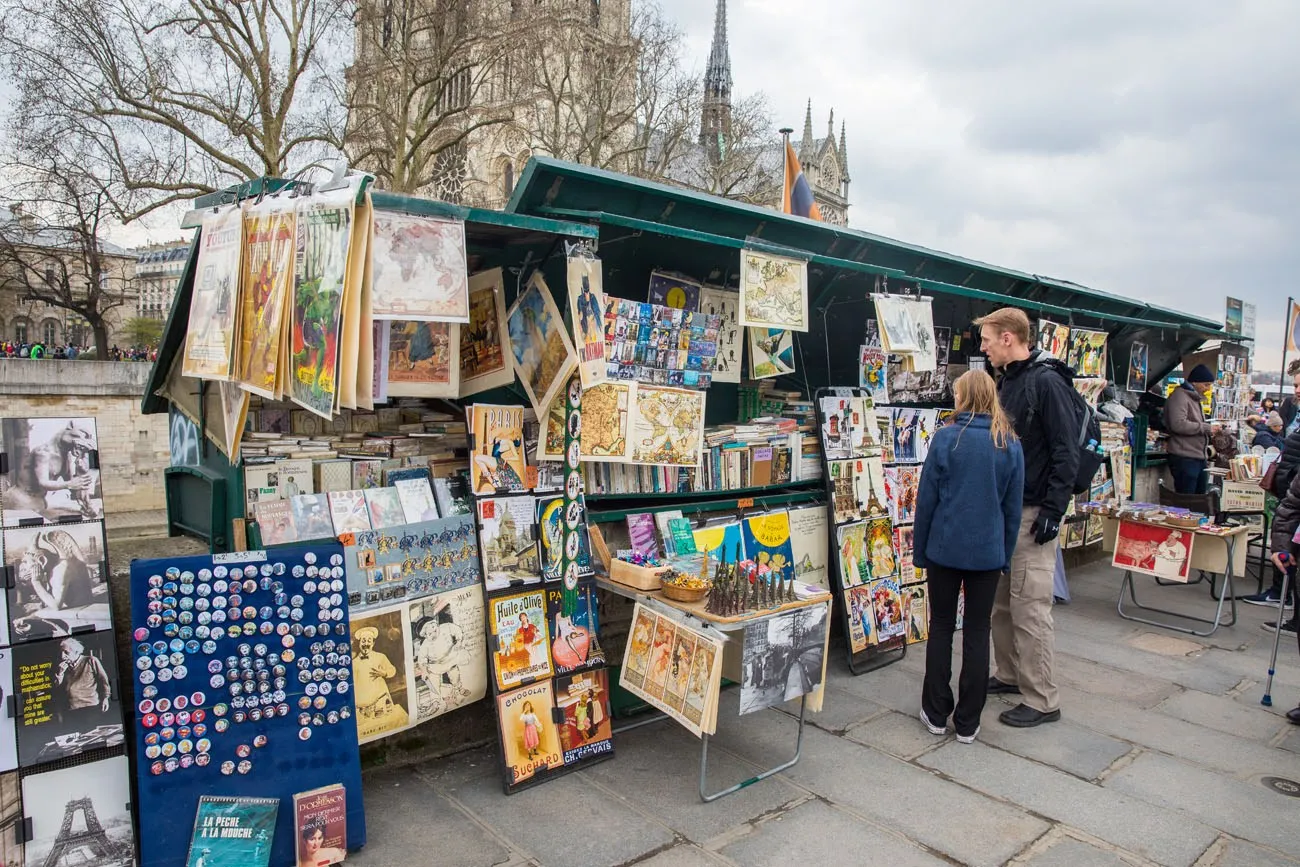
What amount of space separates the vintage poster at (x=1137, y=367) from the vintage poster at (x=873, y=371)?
18.1 feet

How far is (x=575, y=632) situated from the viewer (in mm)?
3709

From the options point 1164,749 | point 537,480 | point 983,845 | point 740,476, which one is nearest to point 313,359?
point 537,480

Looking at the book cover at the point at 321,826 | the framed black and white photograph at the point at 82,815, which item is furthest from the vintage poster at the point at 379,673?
the framed black and white photograph at the point at 82,815

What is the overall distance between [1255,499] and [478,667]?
766 cm

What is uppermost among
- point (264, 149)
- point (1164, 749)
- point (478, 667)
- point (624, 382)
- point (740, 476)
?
point (264, 149)

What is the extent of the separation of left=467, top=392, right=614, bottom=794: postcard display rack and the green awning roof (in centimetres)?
89

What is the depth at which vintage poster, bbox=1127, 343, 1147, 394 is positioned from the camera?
9.53 m

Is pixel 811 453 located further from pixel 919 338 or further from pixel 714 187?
pixel 714 187

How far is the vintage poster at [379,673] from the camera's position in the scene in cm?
319

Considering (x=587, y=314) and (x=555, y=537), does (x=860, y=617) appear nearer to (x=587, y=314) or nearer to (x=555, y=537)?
(x=555, y=537)

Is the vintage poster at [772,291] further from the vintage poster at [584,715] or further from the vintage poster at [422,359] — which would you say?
the vintage poster at [584,715]

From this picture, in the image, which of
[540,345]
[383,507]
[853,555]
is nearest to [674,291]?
[540,345]

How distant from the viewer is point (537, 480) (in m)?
3.72

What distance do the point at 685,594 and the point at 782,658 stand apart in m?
0.51
